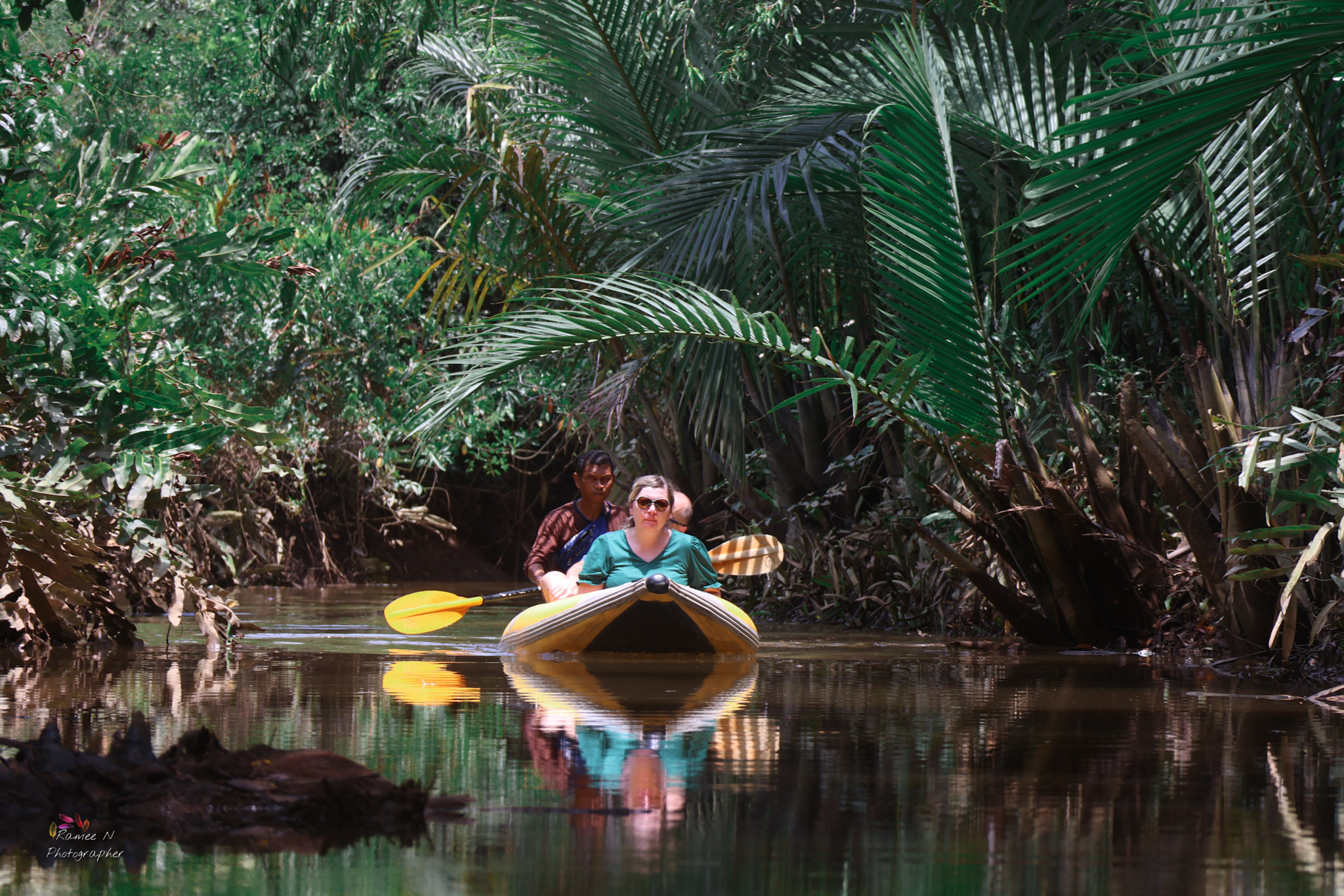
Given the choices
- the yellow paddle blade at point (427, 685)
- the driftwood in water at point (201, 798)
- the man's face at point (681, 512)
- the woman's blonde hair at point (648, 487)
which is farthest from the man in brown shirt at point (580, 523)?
the driftwood in water at point (201, 798)

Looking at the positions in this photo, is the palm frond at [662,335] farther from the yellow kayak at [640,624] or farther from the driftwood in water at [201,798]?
the driftwood in water at [201,798]

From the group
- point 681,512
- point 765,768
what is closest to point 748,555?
point 681,512

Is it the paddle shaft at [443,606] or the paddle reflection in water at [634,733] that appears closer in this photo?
the paddle reflection in water at [634,733]

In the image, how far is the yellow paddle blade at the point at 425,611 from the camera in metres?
9.41

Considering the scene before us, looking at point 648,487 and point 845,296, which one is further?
point 845,296

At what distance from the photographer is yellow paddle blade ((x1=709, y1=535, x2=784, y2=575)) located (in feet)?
32.0

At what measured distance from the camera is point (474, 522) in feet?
74.8

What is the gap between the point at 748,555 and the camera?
386 inches

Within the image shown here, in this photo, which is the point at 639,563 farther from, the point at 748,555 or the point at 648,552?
the point at 748,555

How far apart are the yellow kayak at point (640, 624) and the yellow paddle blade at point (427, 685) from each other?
2.27ft

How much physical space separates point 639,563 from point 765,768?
441 centimetres

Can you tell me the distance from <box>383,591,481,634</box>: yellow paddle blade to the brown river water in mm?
1678

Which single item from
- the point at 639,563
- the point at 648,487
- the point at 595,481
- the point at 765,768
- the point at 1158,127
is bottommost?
the point at 765,768

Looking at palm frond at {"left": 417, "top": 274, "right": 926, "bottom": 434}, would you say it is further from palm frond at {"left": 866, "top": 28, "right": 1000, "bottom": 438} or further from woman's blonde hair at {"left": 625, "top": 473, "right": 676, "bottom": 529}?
woman's blonde hair at {"left": 625, "top": 473, "right": 676, "bottom": 529}
